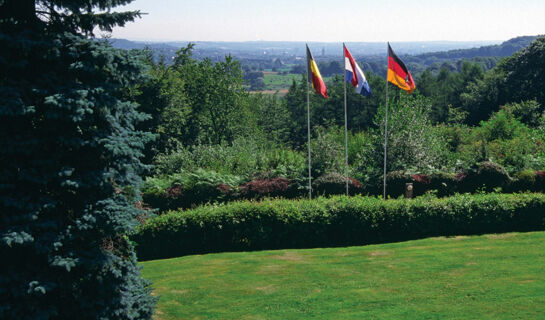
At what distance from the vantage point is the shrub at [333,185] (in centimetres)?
2056

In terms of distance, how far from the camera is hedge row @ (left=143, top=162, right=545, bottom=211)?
66.5 ft

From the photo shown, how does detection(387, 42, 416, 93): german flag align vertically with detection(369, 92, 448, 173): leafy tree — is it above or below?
above

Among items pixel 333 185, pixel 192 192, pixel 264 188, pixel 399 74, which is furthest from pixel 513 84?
pixel 192 192

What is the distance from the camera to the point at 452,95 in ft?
219

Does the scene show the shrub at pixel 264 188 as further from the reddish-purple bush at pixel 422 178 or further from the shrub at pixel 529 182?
the shrub at pixel 529 182

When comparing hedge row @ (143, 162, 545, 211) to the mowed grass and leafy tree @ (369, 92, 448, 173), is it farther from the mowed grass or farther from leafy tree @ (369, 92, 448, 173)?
the mowed grass

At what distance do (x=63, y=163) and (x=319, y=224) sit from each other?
1055 centimetres

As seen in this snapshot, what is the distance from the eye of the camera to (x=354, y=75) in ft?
58.7

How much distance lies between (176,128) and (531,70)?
36.2m

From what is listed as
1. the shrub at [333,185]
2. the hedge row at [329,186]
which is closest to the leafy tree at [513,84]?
the hedge row at [329,186]

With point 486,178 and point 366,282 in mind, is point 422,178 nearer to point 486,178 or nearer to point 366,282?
point 486,178

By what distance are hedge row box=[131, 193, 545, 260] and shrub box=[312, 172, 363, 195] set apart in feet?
12.1

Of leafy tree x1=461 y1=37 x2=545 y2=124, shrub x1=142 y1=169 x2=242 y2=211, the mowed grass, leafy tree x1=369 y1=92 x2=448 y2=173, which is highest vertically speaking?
leafy tree x1=461 y1=37 x2=545 y2=124

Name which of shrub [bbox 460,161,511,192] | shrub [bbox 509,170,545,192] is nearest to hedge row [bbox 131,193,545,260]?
shrub [bbox 509,170,545,192]
